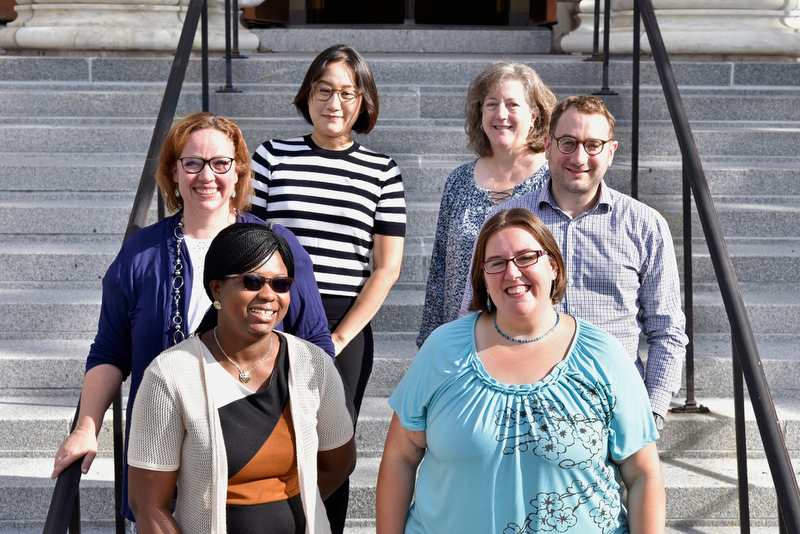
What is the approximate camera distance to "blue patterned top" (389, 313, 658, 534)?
180 centimetres

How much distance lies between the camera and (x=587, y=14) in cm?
648

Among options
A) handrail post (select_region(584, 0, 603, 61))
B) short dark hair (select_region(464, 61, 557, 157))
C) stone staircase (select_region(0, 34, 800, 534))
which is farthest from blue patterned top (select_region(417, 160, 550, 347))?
handrail post (select_region(584, 0, 603, 61))

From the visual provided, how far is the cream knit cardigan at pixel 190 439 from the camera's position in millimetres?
1890

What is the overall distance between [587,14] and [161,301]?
5193 mm

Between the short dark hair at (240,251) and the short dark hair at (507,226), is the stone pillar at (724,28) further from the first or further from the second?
the short dark hair at (240,251)

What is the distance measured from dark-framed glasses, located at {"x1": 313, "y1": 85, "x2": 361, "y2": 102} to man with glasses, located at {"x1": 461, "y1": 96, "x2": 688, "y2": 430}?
2.47 ft

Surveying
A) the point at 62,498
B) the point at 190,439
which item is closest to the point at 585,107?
the point at 190,439

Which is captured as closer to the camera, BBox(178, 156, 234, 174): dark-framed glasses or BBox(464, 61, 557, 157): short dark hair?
BBox(178, 156, 234, 174): dark-framed glasses

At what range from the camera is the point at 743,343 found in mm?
2646

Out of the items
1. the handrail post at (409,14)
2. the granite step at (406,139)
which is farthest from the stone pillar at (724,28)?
the handrail post at (409,14)

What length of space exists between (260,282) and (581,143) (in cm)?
101

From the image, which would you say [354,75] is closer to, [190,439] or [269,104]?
[190,439]

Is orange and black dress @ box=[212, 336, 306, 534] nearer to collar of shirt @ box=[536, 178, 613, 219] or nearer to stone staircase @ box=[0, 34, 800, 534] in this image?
collar of shirt @ box=[536, 178, 613, 219]

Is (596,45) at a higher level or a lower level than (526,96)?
higher
